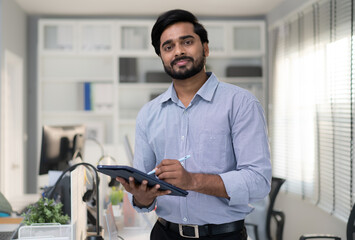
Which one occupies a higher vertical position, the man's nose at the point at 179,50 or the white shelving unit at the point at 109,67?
the white shelving unit at the point at 109,67

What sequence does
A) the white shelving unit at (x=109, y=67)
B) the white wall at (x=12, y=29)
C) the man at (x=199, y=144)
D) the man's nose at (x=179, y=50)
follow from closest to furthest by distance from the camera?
the man at (x=199, y=144) < the man's nose at (x=179, y=50) < the white wall at (x=12, y=29) < the white shelving unit at (x=109, y=67)

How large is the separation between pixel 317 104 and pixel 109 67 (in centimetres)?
303

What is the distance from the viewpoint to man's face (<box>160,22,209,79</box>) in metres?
1.54

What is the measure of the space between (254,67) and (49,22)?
9.10 feet

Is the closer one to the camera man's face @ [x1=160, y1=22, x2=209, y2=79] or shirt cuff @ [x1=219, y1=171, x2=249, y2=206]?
shirt cuff @ [x1=219, y1=171, x2=249, y2=206]

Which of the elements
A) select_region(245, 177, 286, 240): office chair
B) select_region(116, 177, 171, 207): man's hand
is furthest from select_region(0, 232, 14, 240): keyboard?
select_region(245, 177, 286, 240): office chair

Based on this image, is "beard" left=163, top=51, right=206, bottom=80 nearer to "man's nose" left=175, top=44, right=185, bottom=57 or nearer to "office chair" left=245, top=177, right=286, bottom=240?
"man's nose" left=175, top=44, right=185, bottom=57

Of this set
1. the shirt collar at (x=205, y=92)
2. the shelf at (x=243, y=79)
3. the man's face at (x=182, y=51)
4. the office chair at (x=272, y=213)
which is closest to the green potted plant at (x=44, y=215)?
the shirt collar at (x=205, y=92)

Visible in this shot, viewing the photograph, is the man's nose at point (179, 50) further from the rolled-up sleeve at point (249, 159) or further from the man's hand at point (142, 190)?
the man's hand at point (142, 190)

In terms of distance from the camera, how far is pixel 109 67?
6.06m

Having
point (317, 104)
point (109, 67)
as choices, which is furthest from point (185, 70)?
point (109, 67)

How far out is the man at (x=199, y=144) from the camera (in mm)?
1392

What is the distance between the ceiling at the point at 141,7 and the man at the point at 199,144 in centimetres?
403

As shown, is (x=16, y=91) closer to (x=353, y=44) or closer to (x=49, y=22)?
(x=49, y=22)
